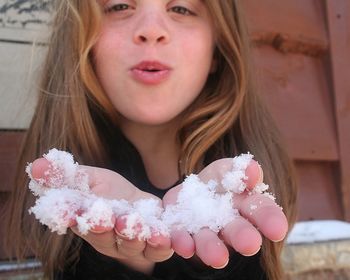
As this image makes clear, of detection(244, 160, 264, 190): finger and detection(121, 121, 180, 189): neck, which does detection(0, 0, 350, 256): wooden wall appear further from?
detection(244, 160, 264, 190): finger

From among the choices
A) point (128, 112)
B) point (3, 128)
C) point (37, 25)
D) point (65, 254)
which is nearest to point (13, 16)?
point (37, 25)

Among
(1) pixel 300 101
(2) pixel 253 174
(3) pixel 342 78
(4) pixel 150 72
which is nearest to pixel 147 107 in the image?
(4) pixel 150 72

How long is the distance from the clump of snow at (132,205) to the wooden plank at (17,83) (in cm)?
62

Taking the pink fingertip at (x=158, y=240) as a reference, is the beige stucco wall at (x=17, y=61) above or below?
above

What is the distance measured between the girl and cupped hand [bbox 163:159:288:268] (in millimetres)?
210

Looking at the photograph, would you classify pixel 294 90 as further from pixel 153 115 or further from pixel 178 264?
pixel 178 264

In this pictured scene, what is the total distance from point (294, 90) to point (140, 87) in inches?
28.0

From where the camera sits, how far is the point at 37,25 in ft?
4.26

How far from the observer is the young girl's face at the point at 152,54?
3.02 ft

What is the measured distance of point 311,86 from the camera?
156 centimetres

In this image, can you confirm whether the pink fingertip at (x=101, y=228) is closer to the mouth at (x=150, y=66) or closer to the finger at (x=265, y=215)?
the finger at (x=265, y=215)

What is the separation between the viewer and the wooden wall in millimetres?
1491

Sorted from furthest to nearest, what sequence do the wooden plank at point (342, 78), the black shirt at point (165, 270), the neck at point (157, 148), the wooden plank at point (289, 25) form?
the wooden plank at point (342, 78) < the wooden plank at point (289, 25) < the neck at point (157, 148) < the black shirt at point (165, 270)

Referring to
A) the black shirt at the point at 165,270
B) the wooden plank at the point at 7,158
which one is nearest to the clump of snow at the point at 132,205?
the black shirt at the point at 165,270
